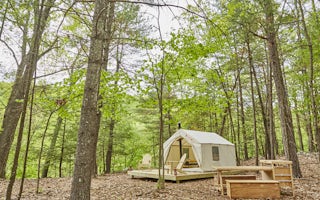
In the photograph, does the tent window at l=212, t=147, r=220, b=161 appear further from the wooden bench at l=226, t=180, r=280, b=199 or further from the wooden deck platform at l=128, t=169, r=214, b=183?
the wooden bench at l=226, t=180, r=280, b=199

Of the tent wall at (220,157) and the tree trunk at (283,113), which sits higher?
the tree trunk at (283,113)

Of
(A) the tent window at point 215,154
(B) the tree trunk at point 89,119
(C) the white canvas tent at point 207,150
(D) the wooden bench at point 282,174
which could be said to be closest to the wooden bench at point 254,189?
(D) the wooden bench at point 282,174

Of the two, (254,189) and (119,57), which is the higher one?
(119,57)

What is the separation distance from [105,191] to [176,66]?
3762mm

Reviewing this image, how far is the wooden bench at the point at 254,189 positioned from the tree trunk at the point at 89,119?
10.00ft

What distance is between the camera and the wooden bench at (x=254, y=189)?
4.16m

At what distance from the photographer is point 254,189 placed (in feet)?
13.8

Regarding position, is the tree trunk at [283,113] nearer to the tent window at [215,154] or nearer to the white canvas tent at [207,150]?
the white canvas tent at [207,150]

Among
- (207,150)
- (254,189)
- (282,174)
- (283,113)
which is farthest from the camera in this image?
(207,150)

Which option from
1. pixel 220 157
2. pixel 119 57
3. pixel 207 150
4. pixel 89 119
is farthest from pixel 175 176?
pixel 119 57

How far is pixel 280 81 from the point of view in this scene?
20.2 feet

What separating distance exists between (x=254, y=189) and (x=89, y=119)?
3.61 metres

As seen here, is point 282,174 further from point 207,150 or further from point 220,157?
point 220,157

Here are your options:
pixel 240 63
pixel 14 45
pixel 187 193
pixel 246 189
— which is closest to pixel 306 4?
pixel 240 63
